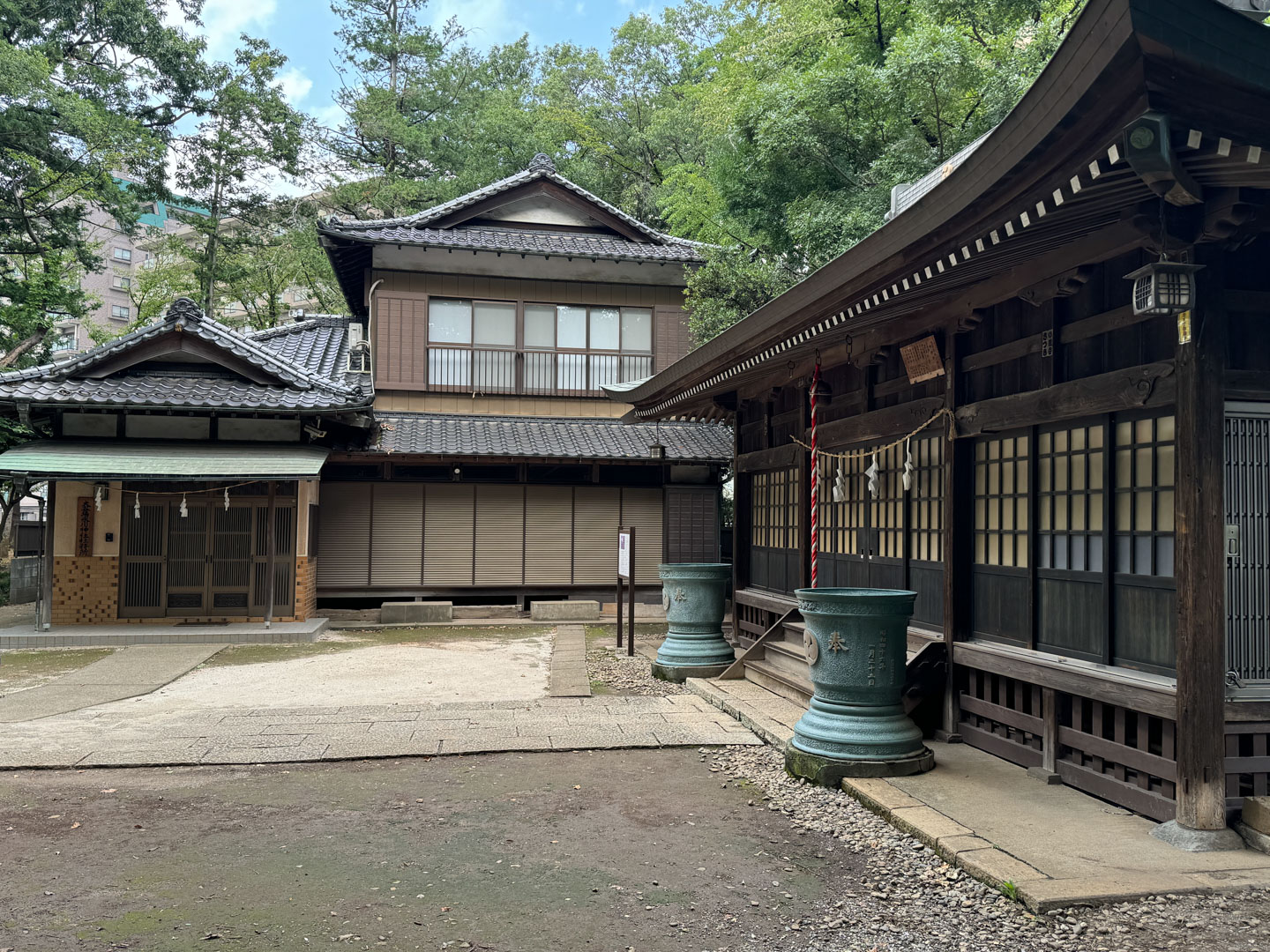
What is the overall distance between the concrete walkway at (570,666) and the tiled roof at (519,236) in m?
7.98

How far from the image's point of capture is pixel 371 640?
14633 mm

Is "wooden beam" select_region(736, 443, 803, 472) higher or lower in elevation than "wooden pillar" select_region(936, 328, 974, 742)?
higher

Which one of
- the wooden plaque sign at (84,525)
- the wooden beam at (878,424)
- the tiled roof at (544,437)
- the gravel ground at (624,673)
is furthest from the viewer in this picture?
the tiled roof at (544,437)

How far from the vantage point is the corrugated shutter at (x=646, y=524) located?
18.6m

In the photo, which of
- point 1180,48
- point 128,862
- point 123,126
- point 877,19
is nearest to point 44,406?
point 123,126

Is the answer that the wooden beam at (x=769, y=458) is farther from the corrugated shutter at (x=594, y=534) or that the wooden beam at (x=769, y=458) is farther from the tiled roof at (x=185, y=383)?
the tiled roof at (x=185, y=383)

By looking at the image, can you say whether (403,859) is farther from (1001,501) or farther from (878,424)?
(878,424)

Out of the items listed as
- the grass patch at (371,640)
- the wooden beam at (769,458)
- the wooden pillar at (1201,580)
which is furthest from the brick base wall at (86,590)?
the wooden pillar at (1201,580)

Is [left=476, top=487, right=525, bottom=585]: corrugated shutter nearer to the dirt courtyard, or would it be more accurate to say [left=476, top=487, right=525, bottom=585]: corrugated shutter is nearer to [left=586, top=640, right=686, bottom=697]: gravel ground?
[left=586, top=640, right=686, bottom=697]: gravel ground

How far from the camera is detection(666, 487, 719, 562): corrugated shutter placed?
18.6 m

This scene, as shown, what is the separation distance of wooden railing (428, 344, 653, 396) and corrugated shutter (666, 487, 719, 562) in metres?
2.84

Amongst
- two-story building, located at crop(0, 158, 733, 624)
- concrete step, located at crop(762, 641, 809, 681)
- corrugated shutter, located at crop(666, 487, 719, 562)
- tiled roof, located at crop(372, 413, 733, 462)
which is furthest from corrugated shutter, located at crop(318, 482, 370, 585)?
concrete step, located at crop(762, 641, 809, 681)

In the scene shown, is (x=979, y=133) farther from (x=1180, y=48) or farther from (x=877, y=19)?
(x=1180, y=48)

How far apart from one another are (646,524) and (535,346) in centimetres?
439
